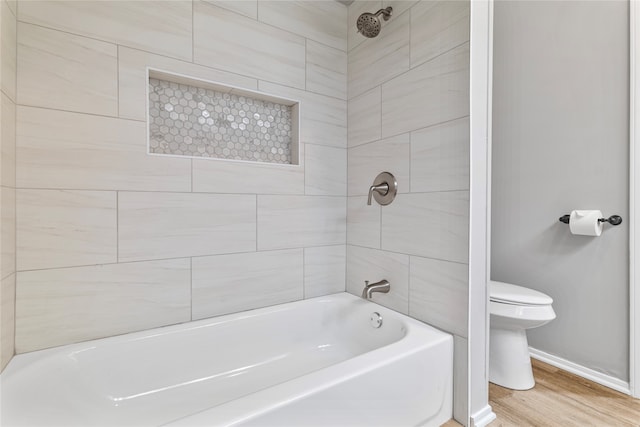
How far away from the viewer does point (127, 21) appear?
1381 millimetres

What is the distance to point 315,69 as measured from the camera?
6.31ft

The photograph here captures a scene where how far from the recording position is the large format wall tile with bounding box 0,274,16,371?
1.07 m

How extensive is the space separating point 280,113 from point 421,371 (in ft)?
5.12

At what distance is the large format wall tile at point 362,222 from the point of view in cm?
183

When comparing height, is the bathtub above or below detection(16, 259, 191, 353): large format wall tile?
below

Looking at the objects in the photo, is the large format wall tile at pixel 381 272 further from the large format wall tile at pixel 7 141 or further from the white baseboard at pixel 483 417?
the large format wall tile at pixel 7 141

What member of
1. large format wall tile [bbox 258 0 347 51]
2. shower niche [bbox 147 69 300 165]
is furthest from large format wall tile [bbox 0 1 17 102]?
large format wall tile [bbox 258 0 347 51]

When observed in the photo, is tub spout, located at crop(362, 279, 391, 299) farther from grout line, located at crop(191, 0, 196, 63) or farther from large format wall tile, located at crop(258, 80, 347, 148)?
grout line, located at crop(191, 0, 196, 63)

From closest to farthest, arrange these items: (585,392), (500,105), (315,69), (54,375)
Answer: (54,375) → (585,392) → (315,69) → (500,105)

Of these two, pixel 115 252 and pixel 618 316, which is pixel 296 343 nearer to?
pixel 115 252

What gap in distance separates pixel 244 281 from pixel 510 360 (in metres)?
1.53

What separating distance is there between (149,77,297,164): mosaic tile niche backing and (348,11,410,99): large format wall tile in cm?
49

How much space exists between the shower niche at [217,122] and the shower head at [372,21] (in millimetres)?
547

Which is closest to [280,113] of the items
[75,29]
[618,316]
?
[75,29]
